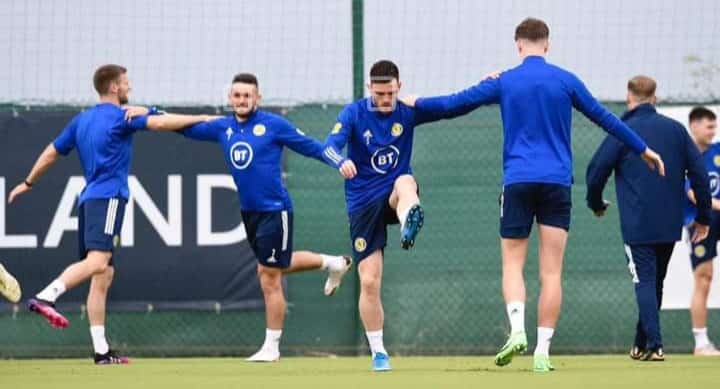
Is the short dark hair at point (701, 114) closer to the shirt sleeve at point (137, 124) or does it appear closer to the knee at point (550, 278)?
the knee at point (550, 278)

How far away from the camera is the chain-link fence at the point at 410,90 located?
1413cm

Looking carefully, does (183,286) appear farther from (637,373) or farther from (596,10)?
(637,373)

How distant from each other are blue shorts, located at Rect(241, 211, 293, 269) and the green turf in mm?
799

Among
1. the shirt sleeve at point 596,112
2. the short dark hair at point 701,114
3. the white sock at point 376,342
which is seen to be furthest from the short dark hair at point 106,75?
the short dark hair at point 701,114

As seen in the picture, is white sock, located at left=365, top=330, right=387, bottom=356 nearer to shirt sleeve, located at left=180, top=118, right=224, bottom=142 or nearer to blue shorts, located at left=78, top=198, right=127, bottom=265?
shirt sleeve, located at left=180, top=118, right=224, bottom=142

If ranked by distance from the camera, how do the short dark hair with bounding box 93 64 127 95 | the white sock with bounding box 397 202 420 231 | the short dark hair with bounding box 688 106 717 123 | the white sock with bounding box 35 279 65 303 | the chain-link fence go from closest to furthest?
the white sock with bounding box 397 202 420 231 → the white sock with bounding box 35 279 65 303 → the short dark hair with bounding box 93 64 127 95 → the short dark hair with bounding box 688 106 717 123 → the chain-link fence

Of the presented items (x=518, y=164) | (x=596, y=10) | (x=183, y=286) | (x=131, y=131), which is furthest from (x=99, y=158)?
(x=596, y=10)

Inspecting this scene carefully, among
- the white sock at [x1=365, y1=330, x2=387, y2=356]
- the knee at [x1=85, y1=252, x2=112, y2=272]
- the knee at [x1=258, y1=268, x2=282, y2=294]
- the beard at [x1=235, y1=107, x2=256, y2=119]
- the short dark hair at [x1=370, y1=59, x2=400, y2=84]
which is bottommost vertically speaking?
the white sock at [x1=365, y1=330, x2=387, y2=356]

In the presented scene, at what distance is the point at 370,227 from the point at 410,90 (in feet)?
12.5

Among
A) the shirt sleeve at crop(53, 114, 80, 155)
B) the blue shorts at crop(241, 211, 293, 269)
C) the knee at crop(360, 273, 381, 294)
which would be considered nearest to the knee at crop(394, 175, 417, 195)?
the knee at crop(360, 273, 381, 294)

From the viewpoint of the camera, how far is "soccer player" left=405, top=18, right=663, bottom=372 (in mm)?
9492

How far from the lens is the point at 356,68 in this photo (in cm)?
1414

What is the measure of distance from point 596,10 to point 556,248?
16.7 ft

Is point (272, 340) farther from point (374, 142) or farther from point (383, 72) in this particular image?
point (383, 72)
